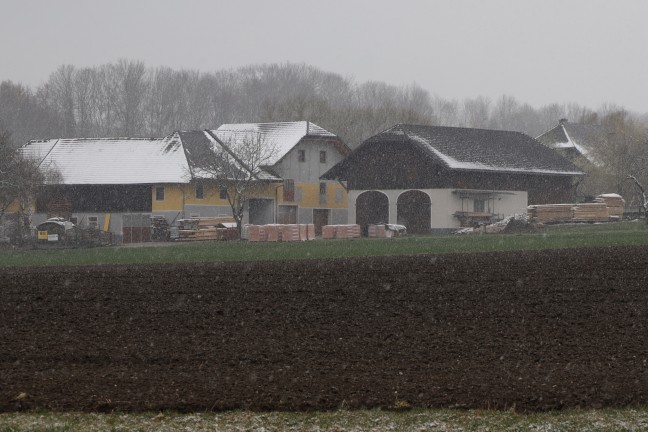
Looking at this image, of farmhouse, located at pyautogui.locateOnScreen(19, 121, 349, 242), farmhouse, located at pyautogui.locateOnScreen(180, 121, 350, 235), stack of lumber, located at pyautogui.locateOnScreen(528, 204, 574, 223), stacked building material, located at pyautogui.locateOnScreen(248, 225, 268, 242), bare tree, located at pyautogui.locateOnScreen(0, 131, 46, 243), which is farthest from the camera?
farmhouse, located at pyautogui.locateOnScreen(180, 121, 350, 235)

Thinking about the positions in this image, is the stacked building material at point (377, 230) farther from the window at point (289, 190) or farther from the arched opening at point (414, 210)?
the window at point (289, 190)

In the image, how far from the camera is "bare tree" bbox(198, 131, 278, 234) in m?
56.5

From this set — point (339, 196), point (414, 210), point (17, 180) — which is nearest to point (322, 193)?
point (339, 196)

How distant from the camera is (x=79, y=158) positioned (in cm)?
6306

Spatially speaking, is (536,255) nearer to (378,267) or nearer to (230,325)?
(378,267)

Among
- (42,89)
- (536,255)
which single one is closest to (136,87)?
(42,89)

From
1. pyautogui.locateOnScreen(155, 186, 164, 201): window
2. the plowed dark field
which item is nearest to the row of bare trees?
pyautogui.locateOnScreen(155, 186, 164, 201): window

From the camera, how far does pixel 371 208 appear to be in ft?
194

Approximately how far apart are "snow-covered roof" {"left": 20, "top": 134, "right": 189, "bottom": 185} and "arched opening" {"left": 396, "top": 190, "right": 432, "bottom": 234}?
1206 centimetres

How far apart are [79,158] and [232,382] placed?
53555 mm

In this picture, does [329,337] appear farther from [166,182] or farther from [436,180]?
[166,182]

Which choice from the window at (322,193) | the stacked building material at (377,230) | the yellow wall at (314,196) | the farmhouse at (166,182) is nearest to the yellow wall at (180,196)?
the farmhouse at (166,182)

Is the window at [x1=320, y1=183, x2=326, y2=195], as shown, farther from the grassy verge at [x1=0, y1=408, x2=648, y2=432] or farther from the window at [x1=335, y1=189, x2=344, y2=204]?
the grassy verge at [x1=0, y1=408, x2=648, y2=432]

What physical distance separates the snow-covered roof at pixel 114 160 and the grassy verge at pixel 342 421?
49.0 meters
